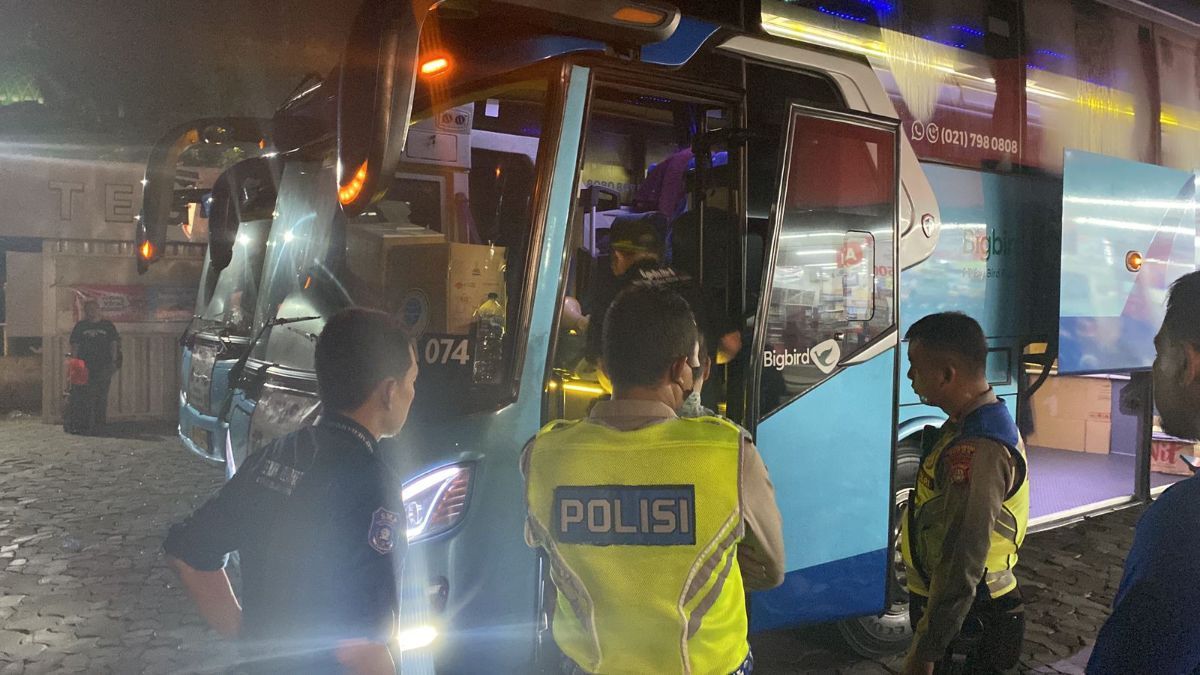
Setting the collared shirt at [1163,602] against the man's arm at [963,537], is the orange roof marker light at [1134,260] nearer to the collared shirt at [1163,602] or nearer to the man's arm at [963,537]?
the man's arm at [963,537]

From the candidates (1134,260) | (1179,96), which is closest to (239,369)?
(1134,260)

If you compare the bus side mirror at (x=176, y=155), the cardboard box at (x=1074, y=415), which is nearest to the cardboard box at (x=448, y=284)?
the bus side mirror at (x=176, y=155)

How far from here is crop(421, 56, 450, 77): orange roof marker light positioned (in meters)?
3.09

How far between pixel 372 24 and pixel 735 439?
1.43 metres

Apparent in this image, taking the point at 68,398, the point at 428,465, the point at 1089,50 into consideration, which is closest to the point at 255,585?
the point at 428,465

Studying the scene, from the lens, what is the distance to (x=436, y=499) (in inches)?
114

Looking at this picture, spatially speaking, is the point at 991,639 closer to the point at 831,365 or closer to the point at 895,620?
the point at 831,365

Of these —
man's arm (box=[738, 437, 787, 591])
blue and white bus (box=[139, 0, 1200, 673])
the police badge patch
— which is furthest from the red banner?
man's arm (box=[738, 437, 787, 591])

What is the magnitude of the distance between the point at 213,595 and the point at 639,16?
2.23 meters

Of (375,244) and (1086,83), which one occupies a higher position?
(1086,83)

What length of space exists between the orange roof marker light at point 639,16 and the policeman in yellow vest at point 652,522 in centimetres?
151

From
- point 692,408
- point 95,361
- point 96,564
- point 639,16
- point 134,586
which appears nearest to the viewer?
point 692,408

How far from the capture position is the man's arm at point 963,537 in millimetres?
2273

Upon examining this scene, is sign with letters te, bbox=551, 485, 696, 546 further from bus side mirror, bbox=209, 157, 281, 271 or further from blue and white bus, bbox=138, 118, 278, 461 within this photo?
bus side mirror, bbox=209, 157, 281, 271
